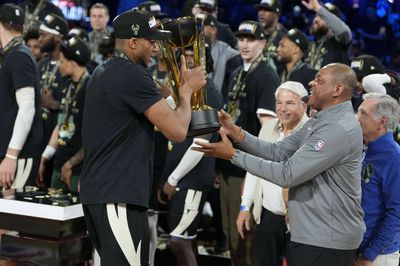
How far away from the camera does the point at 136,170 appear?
3.38 m

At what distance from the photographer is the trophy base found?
350cm

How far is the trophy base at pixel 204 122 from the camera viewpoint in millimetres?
3504

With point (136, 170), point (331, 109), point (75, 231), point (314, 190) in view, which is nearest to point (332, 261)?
point (314, 190)

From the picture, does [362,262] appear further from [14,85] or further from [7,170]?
[14,85]

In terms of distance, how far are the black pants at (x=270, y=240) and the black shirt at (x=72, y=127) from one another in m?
1.71

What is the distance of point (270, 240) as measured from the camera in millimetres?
4438

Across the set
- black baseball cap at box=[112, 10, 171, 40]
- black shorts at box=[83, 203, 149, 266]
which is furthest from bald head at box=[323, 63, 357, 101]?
black shorts at box=[83, 203, 149, 266]

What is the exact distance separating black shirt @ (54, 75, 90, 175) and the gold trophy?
2.02 m

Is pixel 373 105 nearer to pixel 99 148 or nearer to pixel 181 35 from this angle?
pixel 181 35

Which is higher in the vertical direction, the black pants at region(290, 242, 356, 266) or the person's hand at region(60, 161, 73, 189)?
the black pants at region(290, 242, 356, 266)

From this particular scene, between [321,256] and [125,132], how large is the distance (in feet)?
3.47

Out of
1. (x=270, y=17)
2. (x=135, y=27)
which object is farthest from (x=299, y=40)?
(x=135, y=27)

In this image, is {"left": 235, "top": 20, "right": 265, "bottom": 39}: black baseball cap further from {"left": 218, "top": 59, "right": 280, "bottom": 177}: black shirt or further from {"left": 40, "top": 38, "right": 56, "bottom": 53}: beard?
{"left": 40, "top": 38, "right": 56, "bottom": 53}: beard

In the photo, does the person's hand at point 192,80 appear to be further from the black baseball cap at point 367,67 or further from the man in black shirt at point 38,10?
the man in black shirt at point 38,10
